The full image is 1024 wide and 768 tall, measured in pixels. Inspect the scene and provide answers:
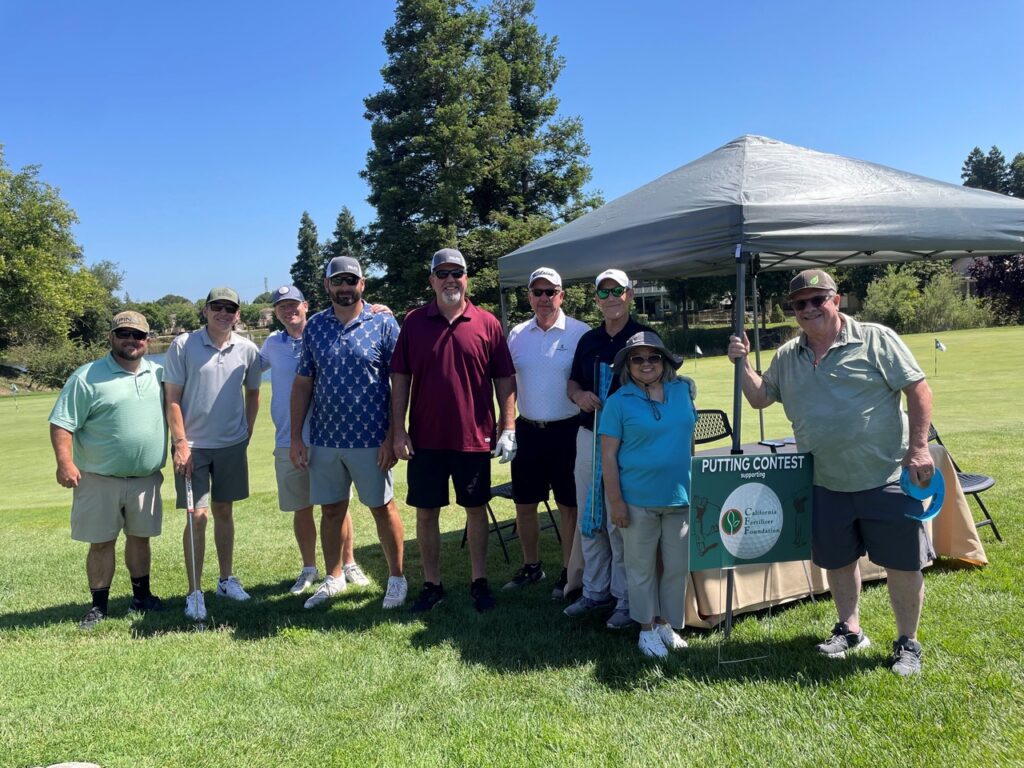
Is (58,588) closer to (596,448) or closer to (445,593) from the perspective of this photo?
(445,593)

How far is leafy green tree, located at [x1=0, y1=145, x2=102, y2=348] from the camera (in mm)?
45250

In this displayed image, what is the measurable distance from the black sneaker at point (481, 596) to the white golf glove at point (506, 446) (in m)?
0.86

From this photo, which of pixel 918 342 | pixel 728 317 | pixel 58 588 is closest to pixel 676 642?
pixel 58 588

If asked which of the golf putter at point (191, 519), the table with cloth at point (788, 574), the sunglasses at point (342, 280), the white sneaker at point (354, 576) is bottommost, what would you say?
the white sneaker at point (354, 576)

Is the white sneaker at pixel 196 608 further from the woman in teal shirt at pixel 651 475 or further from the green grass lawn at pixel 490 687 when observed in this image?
the woman in teal shirt at pixel 651 475

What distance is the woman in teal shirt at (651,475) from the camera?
3.52 metres

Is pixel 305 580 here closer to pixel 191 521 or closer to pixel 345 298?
pixel 191 521

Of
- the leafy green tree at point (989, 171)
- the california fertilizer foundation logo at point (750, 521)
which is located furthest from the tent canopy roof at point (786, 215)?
the leafy green tree at point (989, 171)

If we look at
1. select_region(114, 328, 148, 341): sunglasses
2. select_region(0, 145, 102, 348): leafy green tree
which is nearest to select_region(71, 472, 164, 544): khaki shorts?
select_region(114, 328, 148, 341): sunglasses

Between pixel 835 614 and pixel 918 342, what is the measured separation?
31566mm

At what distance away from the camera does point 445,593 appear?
4.77 metres

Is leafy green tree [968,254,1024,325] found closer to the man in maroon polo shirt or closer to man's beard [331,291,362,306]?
the man in maroon polo shirt

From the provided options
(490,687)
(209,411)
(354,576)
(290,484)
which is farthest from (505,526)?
(490,687)

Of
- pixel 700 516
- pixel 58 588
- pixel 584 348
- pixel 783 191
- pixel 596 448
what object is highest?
pixel 783 191
